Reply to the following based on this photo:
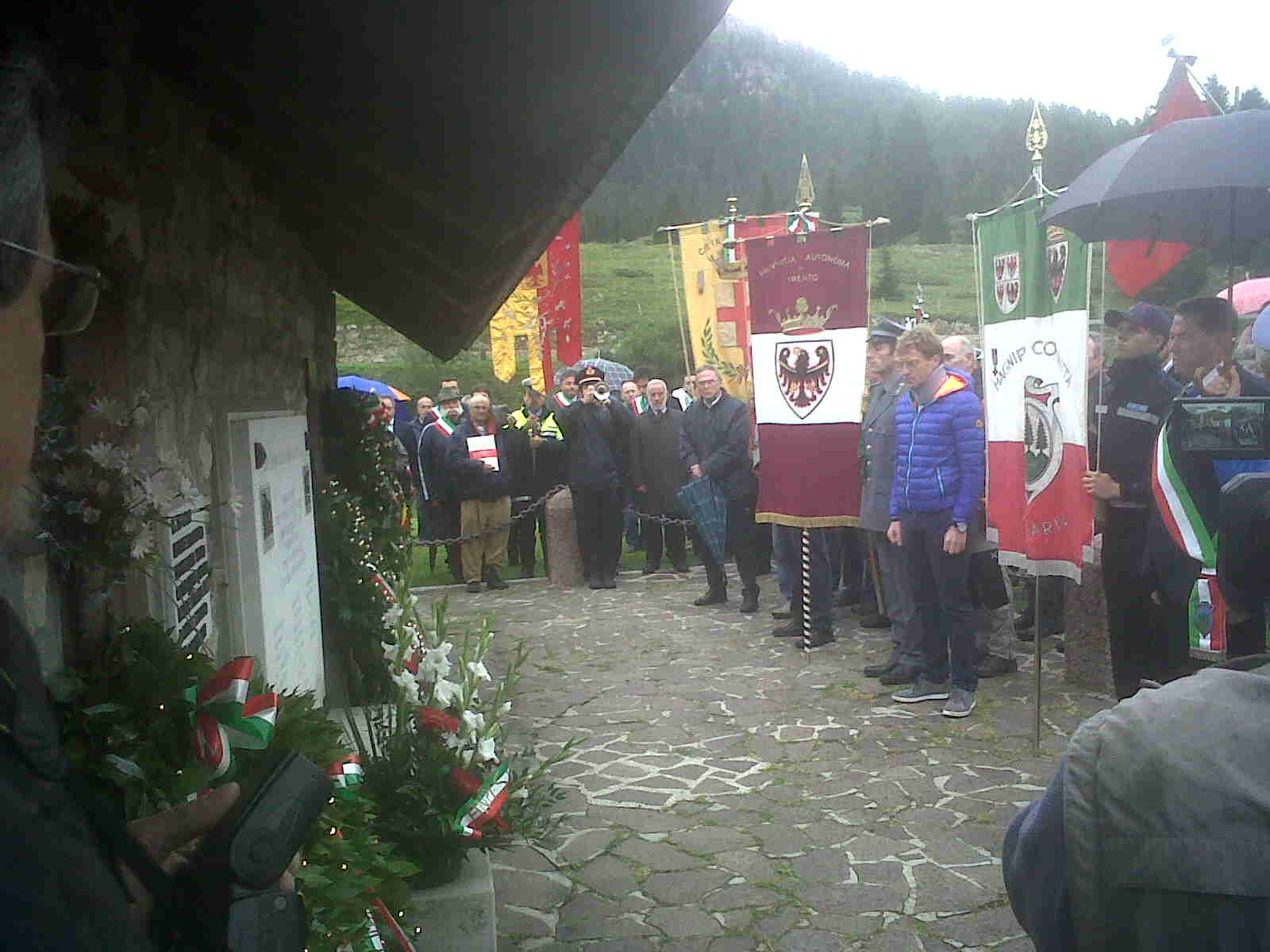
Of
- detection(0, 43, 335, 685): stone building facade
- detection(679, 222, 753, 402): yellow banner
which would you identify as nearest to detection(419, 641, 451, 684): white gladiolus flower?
detection(0, 43, 335, 685): stone building facade

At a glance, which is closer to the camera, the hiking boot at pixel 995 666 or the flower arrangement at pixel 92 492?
the flower arrangement at pixel 92 492

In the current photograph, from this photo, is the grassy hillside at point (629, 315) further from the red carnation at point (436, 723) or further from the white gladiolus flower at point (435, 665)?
the red carnation at point (436, 723)

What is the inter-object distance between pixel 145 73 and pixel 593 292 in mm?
70799

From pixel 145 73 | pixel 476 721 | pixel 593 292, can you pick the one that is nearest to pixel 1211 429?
pixel 476 721

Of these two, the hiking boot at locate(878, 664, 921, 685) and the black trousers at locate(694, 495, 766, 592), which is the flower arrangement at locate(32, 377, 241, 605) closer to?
the hiking boot at locate(878, 664, 921, 685)

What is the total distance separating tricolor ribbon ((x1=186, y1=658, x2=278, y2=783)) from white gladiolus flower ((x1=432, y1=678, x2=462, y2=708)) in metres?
1.58

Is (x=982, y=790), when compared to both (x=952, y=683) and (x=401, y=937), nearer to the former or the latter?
(x=952, y=683)

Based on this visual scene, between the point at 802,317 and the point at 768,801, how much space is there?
11.2ft

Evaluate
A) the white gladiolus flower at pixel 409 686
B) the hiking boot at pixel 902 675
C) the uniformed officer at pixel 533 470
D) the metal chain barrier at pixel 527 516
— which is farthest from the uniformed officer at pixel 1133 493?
the uniformed officer at pixel 533 470

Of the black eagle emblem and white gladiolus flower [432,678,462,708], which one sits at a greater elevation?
the black eagle emblem

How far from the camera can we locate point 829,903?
155 inches

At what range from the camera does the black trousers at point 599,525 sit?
10969mm

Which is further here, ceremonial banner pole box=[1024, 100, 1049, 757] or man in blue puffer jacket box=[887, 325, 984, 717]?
man in blue puffer jacket box=[887, 325, 984, 717]

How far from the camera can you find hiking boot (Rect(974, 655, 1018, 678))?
6879 millimetres
